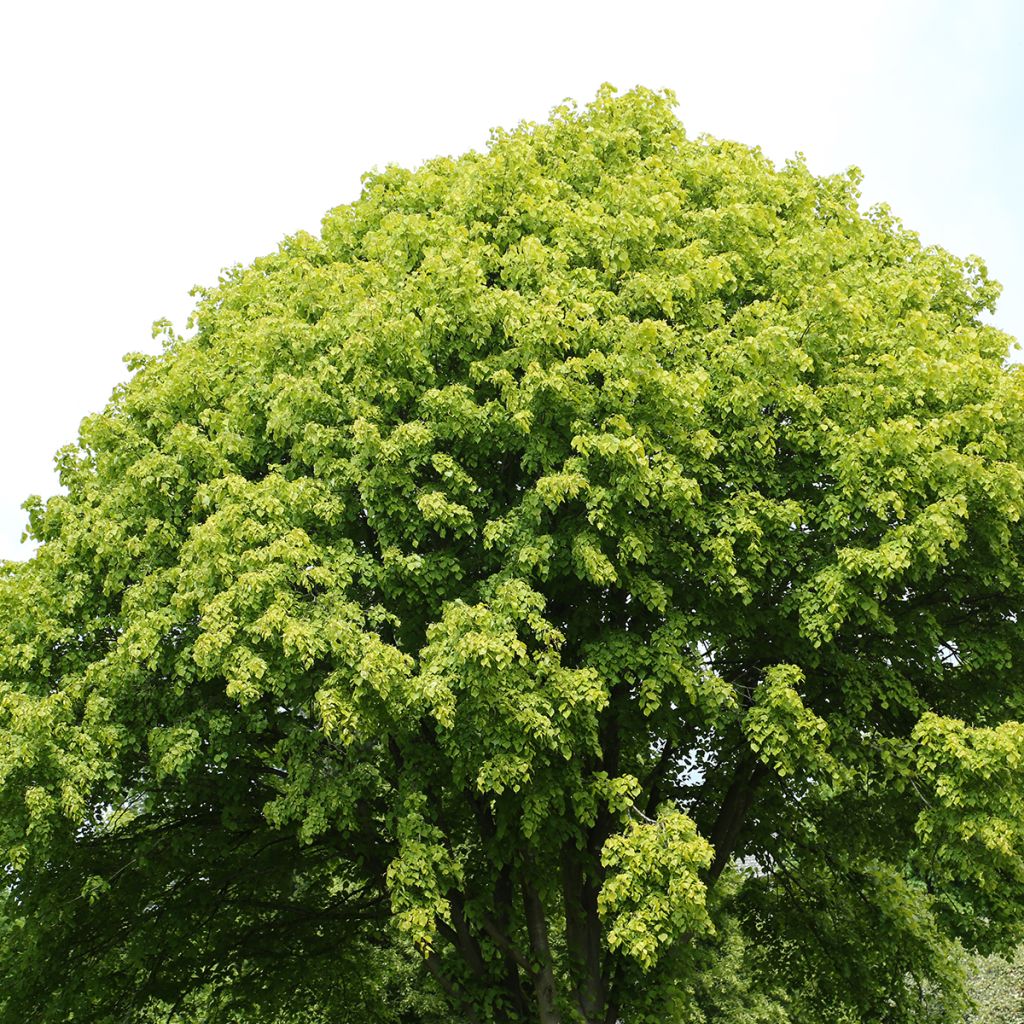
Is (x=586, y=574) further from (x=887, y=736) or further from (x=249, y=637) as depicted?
(x=887, y=736)

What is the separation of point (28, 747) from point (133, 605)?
182 cm

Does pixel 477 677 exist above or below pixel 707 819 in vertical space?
above

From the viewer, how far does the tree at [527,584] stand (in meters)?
11.0

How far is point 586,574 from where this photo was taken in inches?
460

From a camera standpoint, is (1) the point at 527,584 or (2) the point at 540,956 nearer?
(1) the point at 527,584

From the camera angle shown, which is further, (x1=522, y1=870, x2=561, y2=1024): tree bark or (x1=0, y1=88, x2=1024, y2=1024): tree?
(x1=522, y1=870, x2=561, y2=1024): tree bark

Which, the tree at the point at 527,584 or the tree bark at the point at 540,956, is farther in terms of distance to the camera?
the tree bark at the point at 540,956

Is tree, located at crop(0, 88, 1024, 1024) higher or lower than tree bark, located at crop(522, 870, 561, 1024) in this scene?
higher

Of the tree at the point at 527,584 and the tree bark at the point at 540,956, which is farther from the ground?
the tree at the point at 527,584

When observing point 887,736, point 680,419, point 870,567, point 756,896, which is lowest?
point 756,896

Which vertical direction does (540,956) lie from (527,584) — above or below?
below

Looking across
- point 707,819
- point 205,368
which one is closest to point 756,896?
point 707,819

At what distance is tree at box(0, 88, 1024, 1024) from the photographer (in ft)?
36.2

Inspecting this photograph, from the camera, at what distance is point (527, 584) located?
11.4 meters
